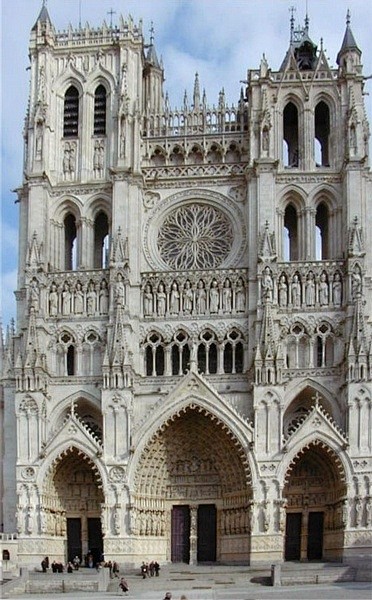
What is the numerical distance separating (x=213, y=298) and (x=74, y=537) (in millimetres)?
11190

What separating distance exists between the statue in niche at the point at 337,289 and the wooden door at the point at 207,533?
378 inches

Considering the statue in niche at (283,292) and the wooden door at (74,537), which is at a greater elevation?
the statue in niche at (283,292)

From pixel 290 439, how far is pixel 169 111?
15851mm

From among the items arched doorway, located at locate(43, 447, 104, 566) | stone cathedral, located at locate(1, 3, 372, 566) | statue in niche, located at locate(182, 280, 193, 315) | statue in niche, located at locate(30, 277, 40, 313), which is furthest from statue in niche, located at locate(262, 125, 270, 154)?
arched doorway, located at locate(43, 447, 104, 566)

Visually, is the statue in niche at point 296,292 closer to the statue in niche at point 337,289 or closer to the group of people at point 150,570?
the statue in niche at point 337,289

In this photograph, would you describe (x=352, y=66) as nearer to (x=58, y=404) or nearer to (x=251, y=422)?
(x=251, y=422)

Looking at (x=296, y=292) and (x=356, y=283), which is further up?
(x=356, y=283)

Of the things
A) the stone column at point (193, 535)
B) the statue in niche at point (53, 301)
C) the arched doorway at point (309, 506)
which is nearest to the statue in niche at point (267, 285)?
the arched doorway at point (309, 506)

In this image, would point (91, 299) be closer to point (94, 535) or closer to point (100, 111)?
point (100, 111)

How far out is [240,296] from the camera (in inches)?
1732

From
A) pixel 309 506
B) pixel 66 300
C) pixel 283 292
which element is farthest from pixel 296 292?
pixel 66 300

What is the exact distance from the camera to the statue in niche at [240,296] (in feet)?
144

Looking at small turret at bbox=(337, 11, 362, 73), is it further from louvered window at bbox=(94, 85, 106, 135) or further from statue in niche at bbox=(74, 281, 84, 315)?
statue in niche at bbox=(74, 281, 84, 315)

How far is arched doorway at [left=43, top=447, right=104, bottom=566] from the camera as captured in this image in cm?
4281
